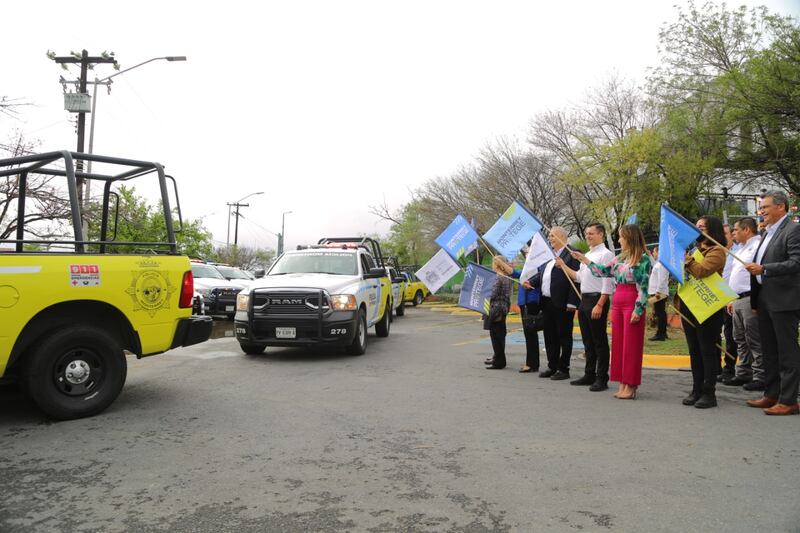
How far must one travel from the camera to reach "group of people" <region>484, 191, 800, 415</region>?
19.7ft

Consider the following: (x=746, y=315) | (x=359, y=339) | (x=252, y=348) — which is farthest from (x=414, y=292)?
(x=746, y=315)

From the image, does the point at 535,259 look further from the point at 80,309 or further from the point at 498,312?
the point at 80,309

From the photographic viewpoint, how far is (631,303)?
22.2ft

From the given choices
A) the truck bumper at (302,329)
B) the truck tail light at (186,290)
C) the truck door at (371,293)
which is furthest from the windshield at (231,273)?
the truck tail light at (186,290)

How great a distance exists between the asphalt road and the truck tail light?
41.9 inches

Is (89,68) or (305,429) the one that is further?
(89,68)

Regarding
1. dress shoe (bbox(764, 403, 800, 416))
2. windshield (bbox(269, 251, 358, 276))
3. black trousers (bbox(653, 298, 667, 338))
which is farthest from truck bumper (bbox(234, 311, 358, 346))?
black trousers (bbox(653, 298, 667, 338))

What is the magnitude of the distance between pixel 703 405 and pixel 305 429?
4038mm

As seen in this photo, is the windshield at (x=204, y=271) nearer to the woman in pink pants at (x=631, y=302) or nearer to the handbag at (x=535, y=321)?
the handbag at (x=535, y=321)

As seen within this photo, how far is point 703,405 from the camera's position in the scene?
20.6 feet

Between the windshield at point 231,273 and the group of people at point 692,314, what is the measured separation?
1352cm

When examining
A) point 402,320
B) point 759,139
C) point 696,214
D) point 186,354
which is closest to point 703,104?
point 759,139

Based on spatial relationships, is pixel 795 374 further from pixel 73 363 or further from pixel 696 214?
pixel 696 214

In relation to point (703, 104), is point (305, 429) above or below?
below
